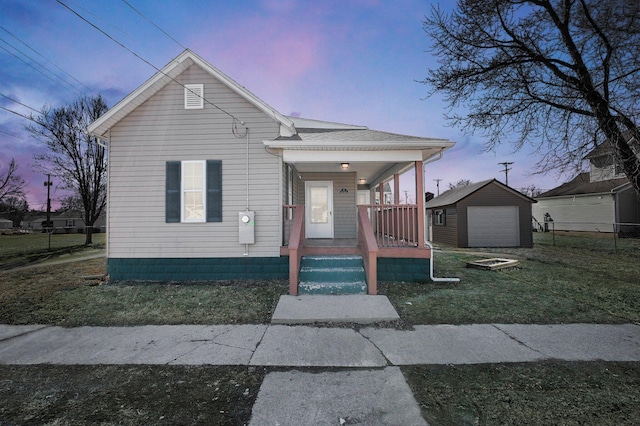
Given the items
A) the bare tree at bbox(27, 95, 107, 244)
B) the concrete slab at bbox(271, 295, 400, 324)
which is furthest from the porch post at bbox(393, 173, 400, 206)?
the bare tree at bbox(27, 95, 107, 244)

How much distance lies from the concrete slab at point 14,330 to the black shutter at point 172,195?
316cm

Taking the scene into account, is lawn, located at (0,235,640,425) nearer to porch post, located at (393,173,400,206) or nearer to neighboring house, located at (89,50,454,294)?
neighboring house, located at (89,50,454,294)

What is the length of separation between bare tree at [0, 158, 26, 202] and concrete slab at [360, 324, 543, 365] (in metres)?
30.8

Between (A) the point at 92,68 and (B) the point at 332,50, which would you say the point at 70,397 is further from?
(B) the point at 332,50

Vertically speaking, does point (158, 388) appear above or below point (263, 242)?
below

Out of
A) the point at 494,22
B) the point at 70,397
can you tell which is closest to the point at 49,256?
the point at 70,397

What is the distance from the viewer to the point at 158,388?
289 centimetres

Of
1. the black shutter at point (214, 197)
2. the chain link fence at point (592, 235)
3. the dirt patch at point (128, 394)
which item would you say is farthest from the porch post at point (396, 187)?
the chain link fence at point (592, 235)

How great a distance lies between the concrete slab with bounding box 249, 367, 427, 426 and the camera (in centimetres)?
240

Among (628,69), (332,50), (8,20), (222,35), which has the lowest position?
(628,69)

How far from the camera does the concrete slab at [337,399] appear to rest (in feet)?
7.89

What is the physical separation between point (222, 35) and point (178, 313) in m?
7.89

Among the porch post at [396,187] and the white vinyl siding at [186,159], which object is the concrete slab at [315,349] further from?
the porch post at [396,187]

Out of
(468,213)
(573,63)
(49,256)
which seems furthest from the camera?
(468,213)
